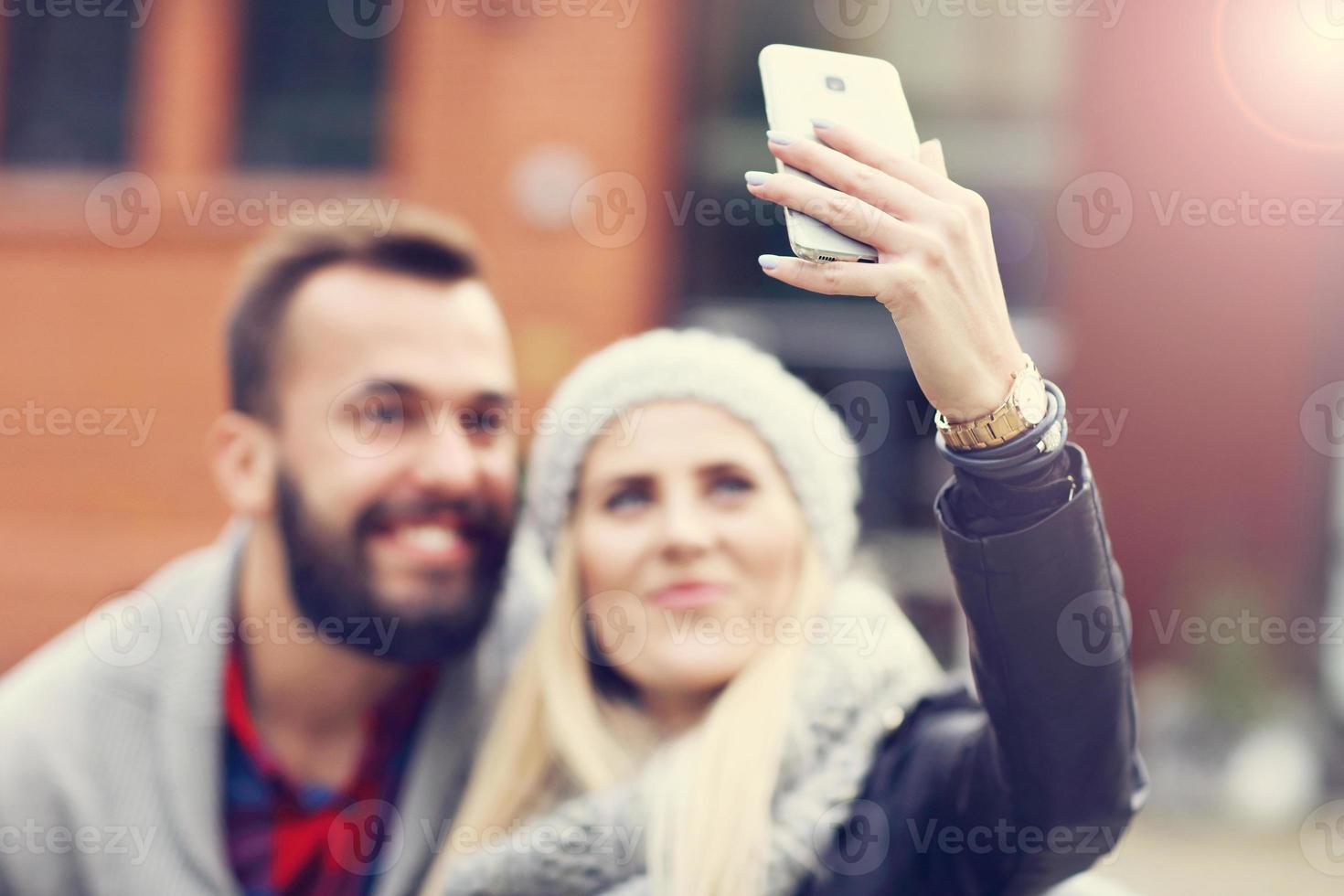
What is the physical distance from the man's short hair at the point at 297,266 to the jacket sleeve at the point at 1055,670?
1522 mm

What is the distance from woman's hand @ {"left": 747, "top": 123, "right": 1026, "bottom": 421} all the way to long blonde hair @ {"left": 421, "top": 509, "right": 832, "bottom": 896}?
0.78 metres

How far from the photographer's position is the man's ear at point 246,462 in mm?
2750

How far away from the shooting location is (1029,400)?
4.86ft

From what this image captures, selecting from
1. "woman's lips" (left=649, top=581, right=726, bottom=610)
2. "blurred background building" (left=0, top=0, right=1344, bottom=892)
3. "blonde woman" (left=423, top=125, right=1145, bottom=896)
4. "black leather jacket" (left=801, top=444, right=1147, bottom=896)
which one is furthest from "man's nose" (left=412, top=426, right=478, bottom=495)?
"blurred background building" (left=0, top=0, right=1344, bottom=892)

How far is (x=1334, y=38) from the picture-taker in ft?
19.7

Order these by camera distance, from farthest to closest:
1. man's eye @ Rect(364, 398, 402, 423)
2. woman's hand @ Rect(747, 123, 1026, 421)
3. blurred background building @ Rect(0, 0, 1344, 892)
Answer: blurred background building @ Rect(0, 0, 1344, 892) → man's eye @ Rect(364, 398, 402, 423) → woman's hand @ Rect(747, 123, 1026, 421)

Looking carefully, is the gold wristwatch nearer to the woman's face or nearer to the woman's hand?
the woman's hand

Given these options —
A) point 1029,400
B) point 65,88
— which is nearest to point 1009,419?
point 1029,400

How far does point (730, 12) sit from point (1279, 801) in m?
4.86

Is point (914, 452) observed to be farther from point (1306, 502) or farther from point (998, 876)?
point (998, 876)

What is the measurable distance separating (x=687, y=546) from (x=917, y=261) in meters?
0.85

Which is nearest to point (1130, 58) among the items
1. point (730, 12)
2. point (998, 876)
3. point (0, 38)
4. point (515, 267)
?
point (730, 12)

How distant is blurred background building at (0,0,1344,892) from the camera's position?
6535 mm

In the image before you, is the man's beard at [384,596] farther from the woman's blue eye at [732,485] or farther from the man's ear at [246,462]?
the woman's blue eye at [732,485]
